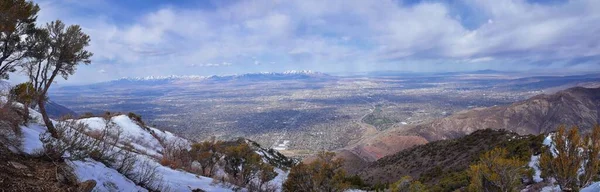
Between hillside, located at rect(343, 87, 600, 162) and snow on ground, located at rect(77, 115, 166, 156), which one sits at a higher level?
snow on ground, located at rect(77, 115, 166, 156)

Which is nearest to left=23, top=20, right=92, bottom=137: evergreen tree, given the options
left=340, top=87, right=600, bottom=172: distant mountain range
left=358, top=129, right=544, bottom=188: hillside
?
left=358, top=129, right=544, bottom=188: hillside

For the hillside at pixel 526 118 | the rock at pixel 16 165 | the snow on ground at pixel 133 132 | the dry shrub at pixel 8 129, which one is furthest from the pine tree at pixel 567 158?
the hillside at pixel 526 118

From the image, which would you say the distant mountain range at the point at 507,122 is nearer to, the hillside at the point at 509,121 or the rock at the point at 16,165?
the hillside at the point at 509,121

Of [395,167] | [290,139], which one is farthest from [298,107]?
[395,167]

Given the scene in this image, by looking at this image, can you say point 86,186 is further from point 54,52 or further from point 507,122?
point 507,122

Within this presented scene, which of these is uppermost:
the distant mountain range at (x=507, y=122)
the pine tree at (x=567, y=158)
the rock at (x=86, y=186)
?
the rock at (x=86, y=186)

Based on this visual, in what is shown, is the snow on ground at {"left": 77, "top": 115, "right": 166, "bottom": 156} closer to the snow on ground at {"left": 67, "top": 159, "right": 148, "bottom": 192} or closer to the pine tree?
the snow on ground at {"left": 67, "top": 159, "right": 148, "bottom": 192}

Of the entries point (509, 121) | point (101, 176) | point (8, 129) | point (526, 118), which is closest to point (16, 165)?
point (101, 176)
